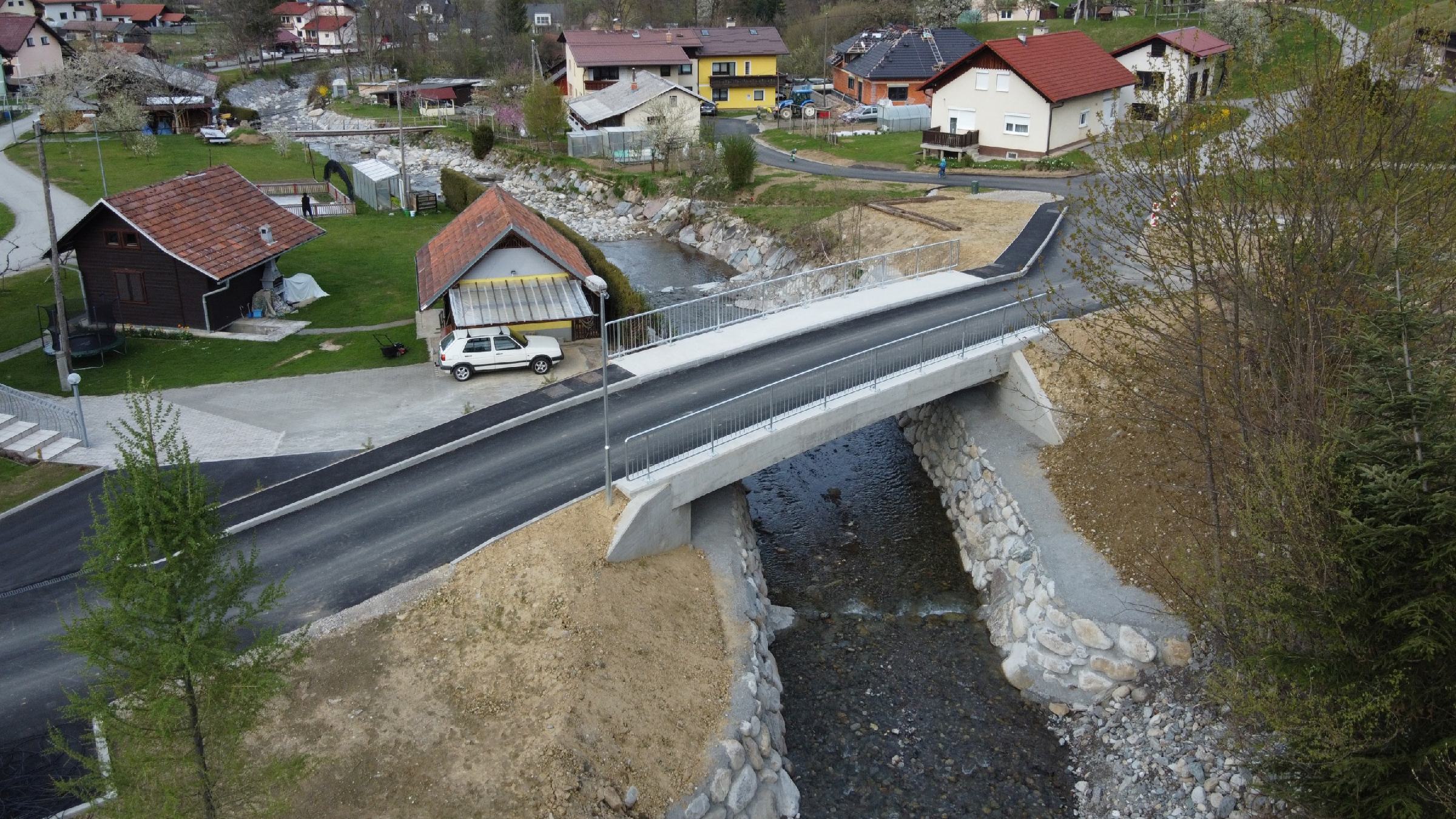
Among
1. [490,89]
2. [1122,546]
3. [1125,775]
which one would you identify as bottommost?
[1125,775]

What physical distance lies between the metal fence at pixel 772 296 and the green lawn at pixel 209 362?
804 centimetres

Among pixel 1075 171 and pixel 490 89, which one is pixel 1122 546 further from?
pixel 490 89

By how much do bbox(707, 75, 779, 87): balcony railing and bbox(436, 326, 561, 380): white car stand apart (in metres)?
61.9

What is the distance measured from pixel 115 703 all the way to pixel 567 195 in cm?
5374

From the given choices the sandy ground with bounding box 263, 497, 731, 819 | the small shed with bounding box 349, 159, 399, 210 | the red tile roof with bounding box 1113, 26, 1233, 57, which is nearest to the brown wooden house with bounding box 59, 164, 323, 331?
the small shed with bounding box 349, 159, 399, 210

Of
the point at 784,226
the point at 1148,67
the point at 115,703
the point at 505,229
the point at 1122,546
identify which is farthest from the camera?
the point at 1148,67

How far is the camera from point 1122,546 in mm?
26172

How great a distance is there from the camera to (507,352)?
32812 mm

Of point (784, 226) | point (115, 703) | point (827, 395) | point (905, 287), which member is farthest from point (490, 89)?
point (115, 703)

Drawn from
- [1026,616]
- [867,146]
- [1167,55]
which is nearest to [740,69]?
[867,146]

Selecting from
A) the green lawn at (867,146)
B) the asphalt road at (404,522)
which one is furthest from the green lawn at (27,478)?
the green lawn at (867,146)

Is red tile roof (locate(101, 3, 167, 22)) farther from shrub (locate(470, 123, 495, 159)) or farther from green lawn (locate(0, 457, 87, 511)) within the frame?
green lawn (locate(0, 457, 87, 511))

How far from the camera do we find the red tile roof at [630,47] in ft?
280

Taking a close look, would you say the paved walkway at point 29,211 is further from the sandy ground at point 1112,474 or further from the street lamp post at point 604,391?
the sandy ground at point 1112,474
